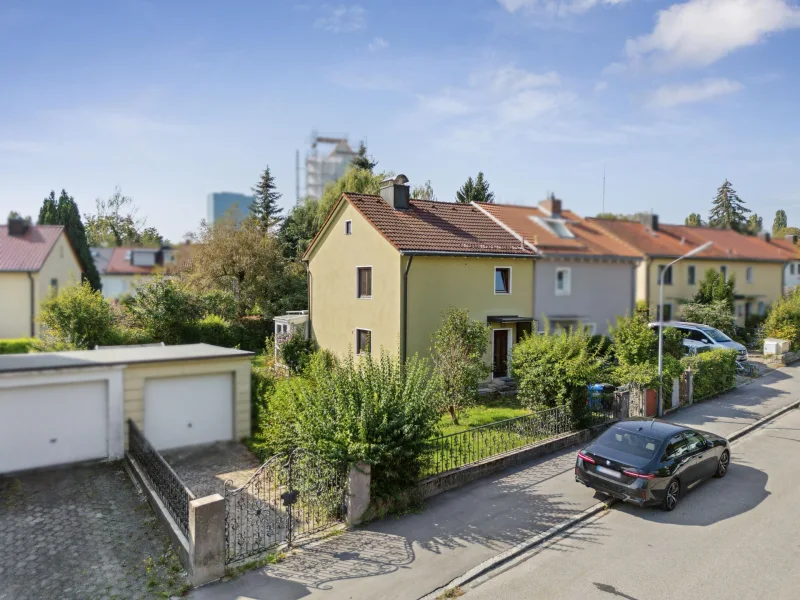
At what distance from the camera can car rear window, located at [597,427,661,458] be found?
1071cm

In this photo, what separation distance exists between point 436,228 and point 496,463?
11.0m

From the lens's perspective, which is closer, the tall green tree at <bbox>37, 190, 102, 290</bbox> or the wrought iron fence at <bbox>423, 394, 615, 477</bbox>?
the wrought iron fence at <bbox>423, 394, 615, 477</bbox>

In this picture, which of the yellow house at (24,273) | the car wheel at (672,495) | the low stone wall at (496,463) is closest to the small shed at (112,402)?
the low stone wall at (496,463)

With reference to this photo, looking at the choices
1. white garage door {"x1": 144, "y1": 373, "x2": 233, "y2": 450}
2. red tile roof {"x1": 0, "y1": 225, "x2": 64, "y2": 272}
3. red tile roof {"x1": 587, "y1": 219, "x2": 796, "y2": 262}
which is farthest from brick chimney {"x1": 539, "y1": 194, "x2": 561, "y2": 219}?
red tile roof {"x1": 0, "y1": 225, "x2": 64, "y2": 272}

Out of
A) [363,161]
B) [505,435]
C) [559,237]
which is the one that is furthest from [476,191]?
[505,435]

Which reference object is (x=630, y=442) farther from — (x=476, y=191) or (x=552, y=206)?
(x=476, y=191)

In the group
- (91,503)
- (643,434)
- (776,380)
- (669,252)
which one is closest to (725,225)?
(669,252)

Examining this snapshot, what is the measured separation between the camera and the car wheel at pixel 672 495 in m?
10.4

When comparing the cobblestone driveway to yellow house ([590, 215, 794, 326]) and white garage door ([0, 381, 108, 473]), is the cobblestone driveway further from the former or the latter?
yellow house ([590, 215, 794, 326])

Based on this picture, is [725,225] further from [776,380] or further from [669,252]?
[776,380]

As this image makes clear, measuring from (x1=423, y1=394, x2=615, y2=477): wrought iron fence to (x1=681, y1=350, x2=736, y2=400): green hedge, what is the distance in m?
5.31

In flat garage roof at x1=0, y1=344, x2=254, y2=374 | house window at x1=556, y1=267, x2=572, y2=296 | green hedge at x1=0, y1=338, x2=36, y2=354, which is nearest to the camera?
flat garage roof at x1=0, y1=344, x2=254, y2=374

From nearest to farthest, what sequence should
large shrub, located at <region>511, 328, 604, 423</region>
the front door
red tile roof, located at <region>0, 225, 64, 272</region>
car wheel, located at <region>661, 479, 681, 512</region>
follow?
car wheel, located at <region>661, 479, 681, 512</region> → large shrub, located at <region>511, 328, 604, 423</region> → the front door → red tile roof, located at <region>0, 225, 64, 272</region>

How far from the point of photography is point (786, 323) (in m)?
28.9
